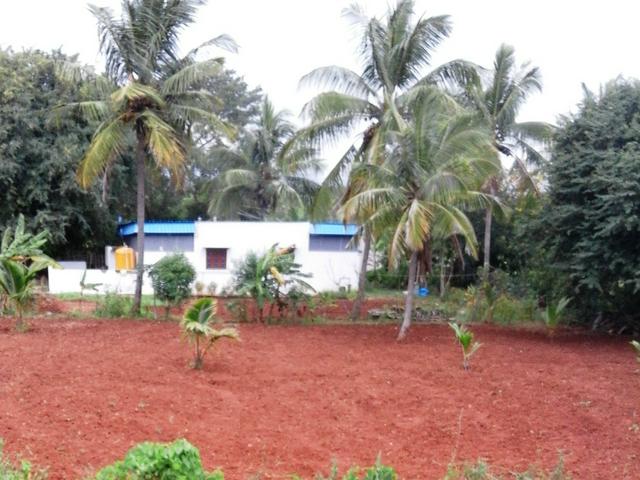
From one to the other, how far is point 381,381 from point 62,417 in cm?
457

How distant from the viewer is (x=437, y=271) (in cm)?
2895

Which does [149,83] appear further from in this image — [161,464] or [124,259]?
[161,464]

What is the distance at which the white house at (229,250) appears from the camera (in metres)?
25.2

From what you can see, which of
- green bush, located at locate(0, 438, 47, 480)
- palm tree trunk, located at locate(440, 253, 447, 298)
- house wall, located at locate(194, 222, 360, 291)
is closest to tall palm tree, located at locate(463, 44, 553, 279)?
palm tree trunk, located at locate(440, 253, 447, 298)

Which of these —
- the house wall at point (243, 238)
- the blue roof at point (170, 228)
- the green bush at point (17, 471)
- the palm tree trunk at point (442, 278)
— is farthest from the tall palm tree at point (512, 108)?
the green bush at point (17, 471)

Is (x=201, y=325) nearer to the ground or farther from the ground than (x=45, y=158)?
nearer to the ground

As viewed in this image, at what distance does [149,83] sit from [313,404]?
9935mm

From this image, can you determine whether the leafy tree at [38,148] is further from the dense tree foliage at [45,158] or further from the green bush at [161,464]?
the green bush at [161,464]

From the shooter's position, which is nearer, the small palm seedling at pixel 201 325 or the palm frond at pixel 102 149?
the small palm seedling at pixel 201 325

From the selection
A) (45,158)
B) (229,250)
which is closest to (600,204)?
(229,250)

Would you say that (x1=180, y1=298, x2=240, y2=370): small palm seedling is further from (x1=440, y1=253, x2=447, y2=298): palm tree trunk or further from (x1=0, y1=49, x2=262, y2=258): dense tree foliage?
(x1=440, y1=253, x2=447, y2=298): palm tree trunk

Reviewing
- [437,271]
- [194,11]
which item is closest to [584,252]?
[194,11]

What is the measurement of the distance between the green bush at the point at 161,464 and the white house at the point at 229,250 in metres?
20.2

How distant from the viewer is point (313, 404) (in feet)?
28.1
